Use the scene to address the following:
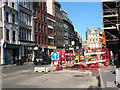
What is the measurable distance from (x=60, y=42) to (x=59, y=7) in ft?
44.0

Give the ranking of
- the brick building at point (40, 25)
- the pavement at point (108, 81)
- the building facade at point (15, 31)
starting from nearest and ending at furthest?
1. the pavement at point (108, 81)
2. the building facade at point (15, 31)
3. the brick building at point (40, 25)

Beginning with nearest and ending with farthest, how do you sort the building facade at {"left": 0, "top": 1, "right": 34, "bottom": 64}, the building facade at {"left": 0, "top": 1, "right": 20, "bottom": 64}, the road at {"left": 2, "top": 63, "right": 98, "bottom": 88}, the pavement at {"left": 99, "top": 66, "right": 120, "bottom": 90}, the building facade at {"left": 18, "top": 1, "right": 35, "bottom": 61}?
the pavement at {"left": 99, "top": 66, "right": 120, "bottom": 90}, the road at {"left": 2, "top": 63, "right": 98, "bottom": 88}, the building facade at {"left": 0, "top": 1, "right": 20, "bottom": 64}, the building facade at {"left": 0, "top": 1, "right": 34, "bottom": 64}, the building facade at {"left": 18, "top": 1, "right": 35, "bottom": 61}

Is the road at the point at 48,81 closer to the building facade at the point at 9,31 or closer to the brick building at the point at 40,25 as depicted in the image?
the building facade at the point at 9,31

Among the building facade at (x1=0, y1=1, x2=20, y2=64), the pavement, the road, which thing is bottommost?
the road

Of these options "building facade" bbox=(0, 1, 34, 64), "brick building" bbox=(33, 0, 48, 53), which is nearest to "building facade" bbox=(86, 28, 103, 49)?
"brick building" bbox=(33, 0, 48, 53)

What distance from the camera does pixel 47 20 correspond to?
173 ft

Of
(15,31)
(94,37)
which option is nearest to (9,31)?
(15,31)

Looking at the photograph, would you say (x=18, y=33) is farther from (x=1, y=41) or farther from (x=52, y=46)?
(x=52, y=46)

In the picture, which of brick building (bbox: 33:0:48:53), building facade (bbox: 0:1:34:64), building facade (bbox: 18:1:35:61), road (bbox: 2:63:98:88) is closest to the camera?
road (bbox: 2:63:98:88)

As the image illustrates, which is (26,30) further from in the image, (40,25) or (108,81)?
(108,81)

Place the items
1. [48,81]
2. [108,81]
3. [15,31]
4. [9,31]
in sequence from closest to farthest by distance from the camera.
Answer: [108,81]
[48,81]
[9,31]
[15,31]

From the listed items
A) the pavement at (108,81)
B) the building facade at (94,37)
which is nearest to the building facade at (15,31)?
the pavement at (108,81)

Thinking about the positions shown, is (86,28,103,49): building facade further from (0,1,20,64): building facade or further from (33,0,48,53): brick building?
(0,1,20,64): building facade

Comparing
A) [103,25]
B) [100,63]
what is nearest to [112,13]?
[103,25]
